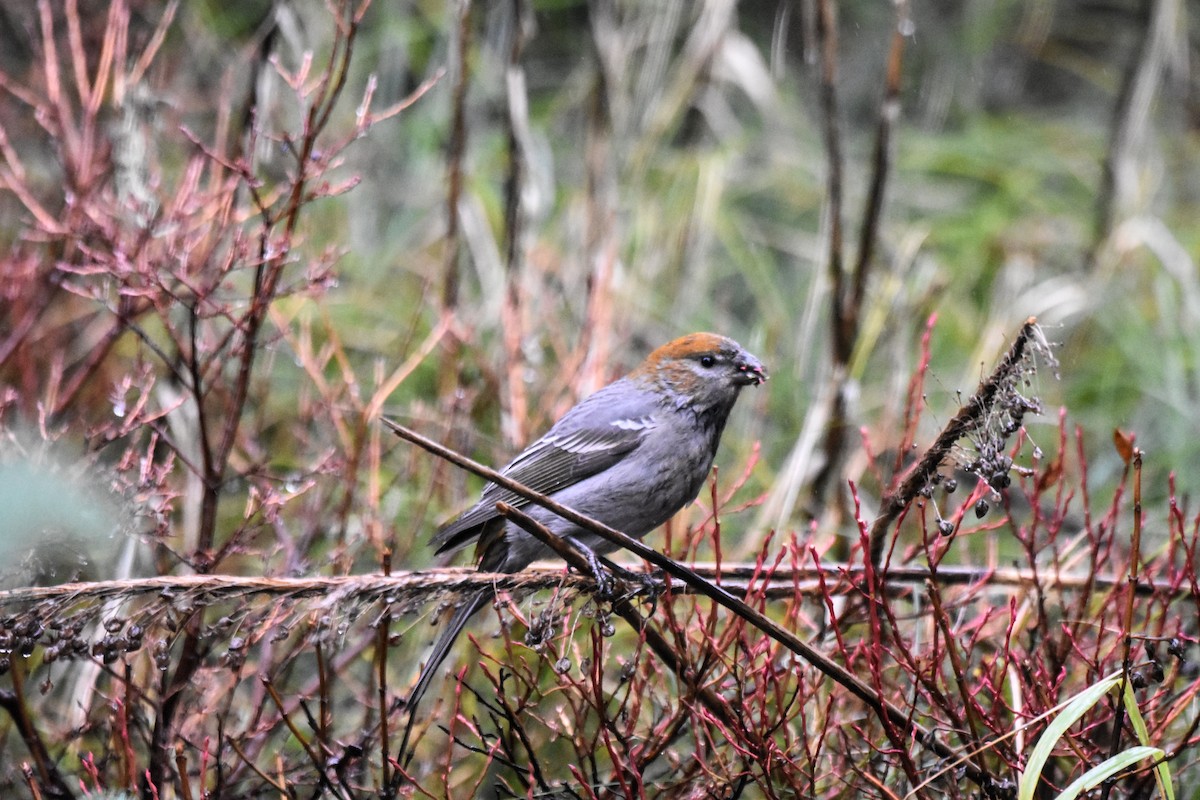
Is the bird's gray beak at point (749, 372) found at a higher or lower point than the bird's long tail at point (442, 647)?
higher

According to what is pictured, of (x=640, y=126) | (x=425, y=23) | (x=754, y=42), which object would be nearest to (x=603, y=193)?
(x=640, y=126)

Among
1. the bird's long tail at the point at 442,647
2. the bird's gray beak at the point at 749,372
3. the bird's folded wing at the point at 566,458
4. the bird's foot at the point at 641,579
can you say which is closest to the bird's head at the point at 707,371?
the bird's gray beak at the point at 749,372

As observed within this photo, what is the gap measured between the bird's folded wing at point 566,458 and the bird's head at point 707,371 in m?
0.14

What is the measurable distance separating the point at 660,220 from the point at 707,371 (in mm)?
2685

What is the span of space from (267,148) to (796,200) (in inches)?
115

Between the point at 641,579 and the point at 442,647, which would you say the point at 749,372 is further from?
the point at 442,647

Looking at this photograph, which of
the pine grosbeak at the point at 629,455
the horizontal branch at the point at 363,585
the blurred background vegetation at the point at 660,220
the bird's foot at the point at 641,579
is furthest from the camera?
the blurred background vegetation at the point at 660,220

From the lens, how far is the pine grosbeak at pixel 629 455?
10.4 feet

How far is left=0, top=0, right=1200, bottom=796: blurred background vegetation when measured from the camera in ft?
14.2

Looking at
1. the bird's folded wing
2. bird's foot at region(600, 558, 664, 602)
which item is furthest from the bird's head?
bird's foot at region(600, 558, 664, 602)

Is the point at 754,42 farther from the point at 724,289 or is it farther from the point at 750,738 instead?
the point at 750,738

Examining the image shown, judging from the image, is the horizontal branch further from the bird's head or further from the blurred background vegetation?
the blurred background vegetation

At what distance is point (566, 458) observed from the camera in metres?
3.42

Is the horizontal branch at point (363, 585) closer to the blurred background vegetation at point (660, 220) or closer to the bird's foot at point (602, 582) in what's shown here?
the bird's foot at point (602, 582)
